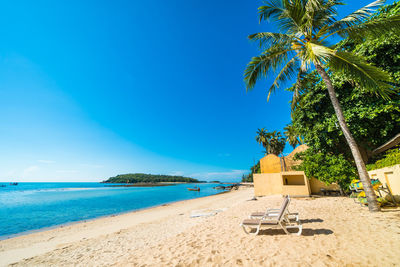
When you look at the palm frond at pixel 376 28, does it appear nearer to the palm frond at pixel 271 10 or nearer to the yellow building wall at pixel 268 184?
the palm frond at pixel 271 10

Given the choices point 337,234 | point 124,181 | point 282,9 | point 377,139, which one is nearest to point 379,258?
point 337,234

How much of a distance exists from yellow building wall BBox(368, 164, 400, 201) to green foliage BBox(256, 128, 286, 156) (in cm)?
3327

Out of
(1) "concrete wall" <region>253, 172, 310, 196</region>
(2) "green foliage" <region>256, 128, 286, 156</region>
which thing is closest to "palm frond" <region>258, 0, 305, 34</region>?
(1) "concrete wall" <region>253, 172, 310, 196</region>

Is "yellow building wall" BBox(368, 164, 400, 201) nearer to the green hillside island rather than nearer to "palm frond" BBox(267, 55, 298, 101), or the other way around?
"palm frond" BBox(267, 55, 298, 101)

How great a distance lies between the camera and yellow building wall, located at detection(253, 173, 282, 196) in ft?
54.7

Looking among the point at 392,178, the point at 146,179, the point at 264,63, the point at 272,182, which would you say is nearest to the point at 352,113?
the point at 392,178

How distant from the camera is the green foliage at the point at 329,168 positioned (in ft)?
34.6

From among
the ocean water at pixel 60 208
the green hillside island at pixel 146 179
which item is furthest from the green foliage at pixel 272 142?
the green hillside island at pixel 146 179

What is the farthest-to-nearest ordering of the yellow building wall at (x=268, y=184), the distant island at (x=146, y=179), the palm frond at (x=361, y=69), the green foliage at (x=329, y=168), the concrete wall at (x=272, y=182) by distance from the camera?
the distant island at (x=146, y=179) → the yellow building wall at (x=268, y=184) → the concrete wall at (x=272, y=182) → the green foliage at (x=329, y=168) → the palm frond at (x=361, y=69)

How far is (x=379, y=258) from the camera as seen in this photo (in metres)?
3.09

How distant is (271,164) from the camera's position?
19578 millimetres

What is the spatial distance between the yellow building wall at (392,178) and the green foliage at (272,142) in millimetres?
Answer: 33273

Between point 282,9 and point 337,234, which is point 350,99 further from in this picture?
point 337,234

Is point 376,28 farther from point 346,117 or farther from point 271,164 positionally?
point 271,164
